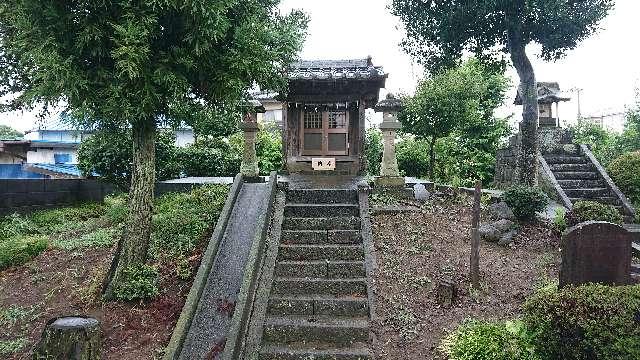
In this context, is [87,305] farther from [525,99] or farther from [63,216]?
[525,99]

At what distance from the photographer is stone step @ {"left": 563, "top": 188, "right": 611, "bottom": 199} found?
13203 millimetres

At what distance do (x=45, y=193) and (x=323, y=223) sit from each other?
924 centimetres

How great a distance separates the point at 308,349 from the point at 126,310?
118 inches

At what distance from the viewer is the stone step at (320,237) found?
859 centimetres

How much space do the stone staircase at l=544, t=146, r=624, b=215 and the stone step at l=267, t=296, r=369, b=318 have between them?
30.4ft

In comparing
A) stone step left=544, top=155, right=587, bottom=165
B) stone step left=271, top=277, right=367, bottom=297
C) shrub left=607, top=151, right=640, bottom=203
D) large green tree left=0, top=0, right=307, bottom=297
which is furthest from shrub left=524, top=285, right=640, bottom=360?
stone step left=544, top=155, right=587, bottom=165

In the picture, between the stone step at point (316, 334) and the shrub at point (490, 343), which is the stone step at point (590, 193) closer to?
the shrub at point (490, 343)

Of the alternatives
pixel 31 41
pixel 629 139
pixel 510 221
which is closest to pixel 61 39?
pixel 31 41

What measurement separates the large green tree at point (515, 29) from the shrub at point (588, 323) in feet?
28.4

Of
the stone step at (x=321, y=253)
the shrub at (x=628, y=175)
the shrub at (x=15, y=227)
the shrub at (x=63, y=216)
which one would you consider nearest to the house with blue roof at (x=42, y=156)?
the shrub at (x=63, y=216)

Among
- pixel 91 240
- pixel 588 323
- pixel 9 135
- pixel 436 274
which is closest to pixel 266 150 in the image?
pixel 91 240

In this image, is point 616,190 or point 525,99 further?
point 525,99

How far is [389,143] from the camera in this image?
1227 cm

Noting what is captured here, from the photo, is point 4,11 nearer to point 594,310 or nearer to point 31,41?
point 31,41
